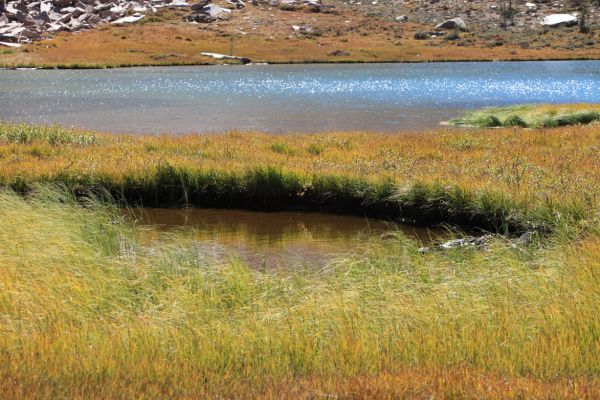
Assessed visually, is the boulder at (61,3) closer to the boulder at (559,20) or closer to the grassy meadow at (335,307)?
the boulder at (559,20)

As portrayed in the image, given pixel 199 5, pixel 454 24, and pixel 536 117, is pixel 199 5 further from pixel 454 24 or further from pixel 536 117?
pixel 536 117

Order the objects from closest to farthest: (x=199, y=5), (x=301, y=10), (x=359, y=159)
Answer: (x=359, y=159) → (x=199, y=5) → (x=301, y=10)

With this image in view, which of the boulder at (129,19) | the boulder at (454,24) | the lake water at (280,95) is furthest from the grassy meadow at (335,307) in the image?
the boulder at (129,19)

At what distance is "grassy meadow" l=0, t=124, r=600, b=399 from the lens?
7145mm

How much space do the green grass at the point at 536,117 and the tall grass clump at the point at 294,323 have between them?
26.1 meters

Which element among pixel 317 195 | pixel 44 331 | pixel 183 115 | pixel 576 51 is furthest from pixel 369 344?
pixel 576 51

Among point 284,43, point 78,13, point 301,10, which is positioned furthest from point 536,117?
point 301,10

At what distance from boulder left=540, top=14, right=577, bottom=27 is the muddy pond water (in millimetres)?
139351

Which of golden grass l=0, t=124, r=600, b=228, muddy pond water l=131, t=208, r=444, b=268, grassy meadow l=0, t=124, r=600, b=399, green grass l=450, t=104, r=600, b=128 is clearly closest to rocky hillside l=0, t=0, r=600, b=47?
green grass l=450, t=104, r=600, b=128

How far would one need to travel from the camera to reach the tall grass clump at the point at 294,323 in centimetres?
707

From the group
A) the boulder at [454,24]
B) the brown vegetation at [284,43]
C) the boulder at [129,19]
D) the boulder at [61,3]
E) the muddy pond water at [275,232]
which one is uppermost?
the boulder at [61,3]

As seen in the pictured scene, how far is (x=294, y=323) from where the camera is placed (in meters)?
9.04

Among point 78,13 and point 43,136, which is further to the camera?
point 78,13

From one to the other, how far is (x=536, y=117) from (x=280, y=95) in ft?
96.3
